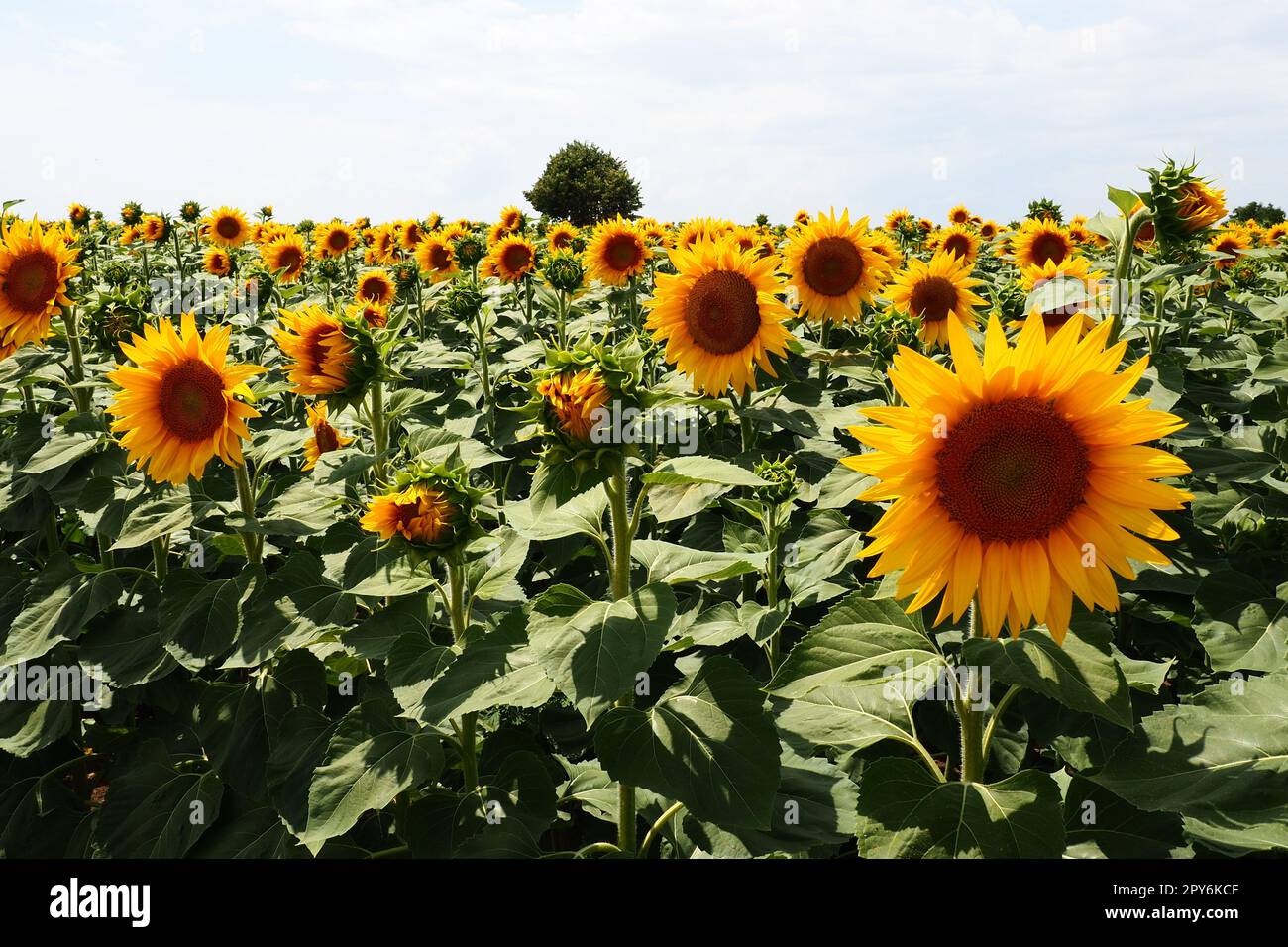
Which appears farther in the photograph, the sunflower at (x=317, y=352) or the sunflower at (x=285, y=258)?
the sunflower at (x=285, y=258)

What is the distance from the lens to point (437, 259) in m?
9.80

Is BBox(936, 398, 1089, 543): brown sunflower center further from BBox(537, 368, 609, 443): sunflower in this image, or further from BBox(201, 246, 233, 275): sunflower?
BBox(201, 246, 233, 275): sunflower

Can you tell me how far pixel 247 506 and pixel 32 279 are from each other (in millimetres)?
2214

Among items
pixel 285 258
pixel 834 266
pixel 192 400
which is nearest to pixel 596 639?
pixel 192 400

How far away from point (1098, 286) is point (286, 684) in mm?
3514

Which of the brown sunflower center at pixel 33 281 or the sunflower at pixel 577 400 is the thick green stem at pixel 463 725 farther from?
the brown sunflower center at pixel 33 281

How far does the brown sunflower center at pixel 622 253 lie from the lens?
8.14 m

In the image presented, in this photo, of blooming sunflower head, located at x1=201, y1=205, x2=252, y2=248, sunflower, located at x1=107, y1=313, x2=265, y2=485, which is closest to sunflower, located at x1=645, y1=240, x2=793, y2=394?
sunflower, located at x1=107, y1=313, x2=265, y2=485

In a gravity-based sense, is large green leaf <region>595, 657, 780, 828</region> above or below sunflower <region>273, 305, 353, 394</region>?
below

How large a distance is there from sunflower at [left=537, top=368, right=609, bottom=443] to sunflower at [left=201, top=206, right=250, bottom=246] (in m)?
12.5

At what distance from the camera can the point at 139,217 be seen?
44.5ft

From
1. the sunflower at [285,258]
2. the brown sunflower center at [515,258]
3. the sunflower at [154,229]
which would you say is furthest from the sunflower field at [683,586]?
the sunflower at [154,229]

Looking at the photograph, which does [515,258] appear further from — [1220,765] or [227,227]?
[1220,765]

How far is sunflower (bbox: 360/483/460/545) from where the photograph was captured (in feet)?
8.52
